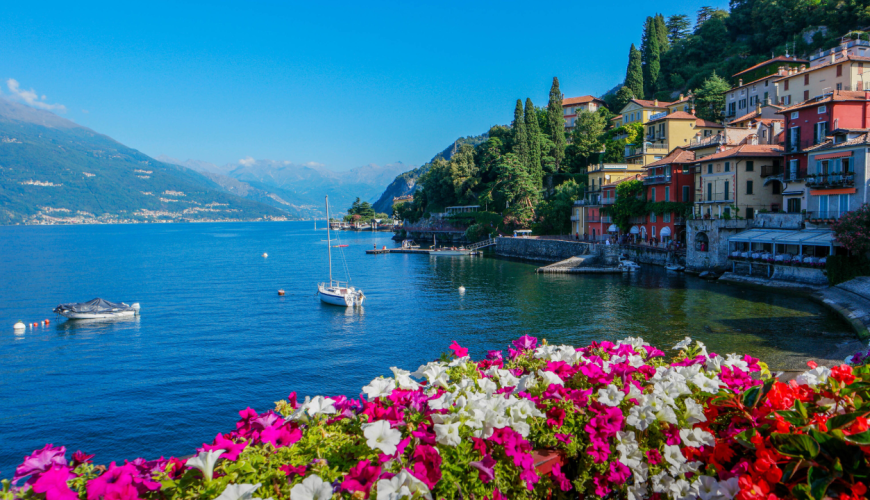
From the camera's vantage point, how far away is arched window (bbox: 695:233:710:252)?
5075 cm

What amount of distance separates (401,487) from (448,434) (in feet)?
2.08

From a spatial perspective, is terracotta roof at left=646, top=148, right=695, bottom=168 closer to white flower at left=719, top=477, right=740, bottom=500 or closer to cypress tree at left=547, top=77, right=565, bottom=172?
cypress tree at left=547, top=77, right=565, bottom=172

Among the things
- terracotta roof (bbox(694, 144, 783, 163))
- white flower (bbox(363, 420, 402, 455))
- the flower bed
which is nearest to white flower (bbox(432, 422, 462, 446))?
the flower bed

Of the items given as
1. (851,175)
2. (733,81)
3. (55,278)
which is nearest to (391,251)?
(55,278)

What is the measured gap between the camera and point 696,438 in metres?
4.57

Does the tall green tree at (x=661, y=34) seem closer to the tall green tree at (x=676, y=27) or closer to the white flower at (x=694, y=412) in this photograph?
the tall green tree at (x=676, y=27)

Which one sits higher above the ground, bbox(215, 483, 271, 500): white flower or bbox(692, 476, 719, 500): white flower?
bbox(215, 483, 271, 500): white flower

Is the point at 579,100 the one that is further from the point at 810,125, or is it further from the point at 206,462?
the point at 206,462

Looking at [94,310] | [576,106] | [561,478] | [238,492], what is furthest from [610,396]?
[576,106]

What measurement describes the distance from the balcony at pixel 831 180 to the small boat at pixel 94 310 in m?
52.6

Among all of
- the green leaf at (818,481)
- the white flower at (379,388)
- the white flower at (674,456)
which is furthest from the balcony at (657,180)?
the green leaf at (818,481)

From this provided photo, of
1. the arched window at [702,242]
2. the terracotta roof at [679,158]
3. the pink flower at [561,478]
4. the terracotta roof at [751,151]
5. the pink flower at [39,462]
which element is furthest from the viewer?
the terracotta roof at [679,158]

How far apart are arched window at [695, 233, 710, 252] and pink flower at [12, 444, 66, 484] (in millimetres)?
55028

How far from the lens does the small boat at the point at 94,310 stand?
38.0 metres
